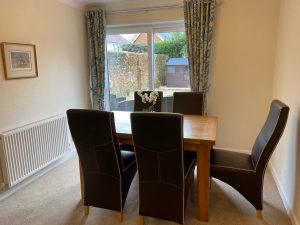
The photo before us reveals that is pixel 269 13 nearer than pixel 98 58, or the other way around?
pixel 269 13

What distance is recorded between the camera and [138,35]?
397cm

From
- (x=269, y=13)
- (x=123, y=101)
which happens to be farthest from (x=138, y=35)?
(x=269, y=13)

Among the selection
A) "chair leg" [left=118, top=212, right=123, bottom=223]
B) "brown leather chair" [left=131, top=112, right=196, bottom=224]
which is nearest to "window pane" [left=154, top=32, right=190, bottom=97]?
"brown leather chair" [left=131, top=112, right=196, bottom=224]

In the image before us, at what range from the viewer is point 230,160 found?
233 cm

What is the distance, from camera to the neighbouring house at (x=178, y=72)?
3.77 metres

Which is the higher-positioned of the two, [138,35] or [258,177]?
[138,35]

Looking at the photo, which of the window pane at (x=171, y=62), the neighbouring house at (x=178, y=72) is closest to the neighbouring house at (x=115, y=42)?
the window pane at (x=171, y=62)

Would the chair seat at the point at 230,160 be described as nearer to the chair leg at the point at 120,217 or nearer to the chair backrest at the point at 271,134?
the chair backrest at the point at 271,134

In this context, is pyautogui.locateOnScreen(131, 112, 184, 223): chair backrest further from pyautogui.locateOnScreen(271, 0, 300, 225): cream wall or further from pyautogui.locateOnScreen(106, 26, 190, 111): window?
pyautogui.locateOnScreen(106, 26, 190, 111): window

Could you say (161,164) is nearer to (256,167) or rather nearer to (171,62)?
(256,167)

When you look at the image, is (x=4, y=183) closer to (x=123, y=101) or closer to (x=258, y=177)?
(x=123, y=101)

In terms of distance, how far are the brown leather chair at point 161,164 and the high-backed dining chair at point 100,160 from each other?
0.67 ft

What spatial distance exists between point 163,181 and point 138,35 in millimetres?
2809

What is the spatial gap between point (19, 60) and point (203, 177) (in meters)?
2.46
